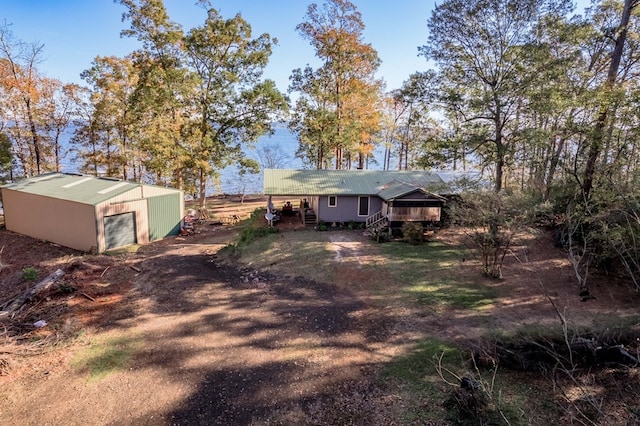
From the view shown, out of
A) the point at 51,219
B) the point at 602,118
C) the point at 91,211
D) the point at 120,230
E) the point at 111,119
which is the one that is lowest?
the point at 120,230

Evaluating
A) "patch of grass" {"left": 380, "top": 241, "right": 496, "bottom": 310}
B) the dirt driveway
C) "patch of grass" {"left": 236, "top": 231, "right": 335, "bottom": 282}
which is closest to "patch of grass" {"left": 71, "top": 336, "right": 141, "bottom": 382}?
the dirt driveway

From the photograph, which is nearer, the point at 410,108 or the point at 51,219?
the point at 51,219

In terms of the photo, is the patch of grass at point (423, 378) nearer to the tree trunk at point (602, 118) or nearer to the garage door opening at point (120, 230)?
the tree trunk at point (602, 118)

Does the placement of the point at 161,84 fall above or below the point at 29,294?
above

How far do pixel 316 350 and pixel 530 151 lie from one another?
13715mm

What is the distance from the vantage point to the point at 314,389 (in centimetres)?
786

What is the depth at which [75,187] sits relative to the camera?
19781 mm

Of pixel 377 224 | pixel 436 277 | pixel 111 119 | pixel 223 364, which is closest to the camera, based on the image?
pixel 223 364

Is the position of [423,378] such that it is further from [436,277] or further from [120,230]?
[120,230]

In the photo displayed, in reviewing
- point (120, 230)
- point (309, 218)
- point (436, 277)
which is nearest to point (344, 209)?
point (309, 218)

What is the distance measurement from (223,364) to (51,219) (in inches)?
623

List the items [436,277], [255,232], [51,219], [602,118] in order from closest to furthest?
1. [436,277]
2. [602,118]
3. [51,219]
4. [255,232]

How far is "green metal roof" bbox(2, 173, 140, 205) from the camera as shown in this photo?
58.6 feet


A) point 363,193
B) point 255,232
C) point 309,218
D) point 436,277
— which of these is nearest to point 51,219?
point 255,232
